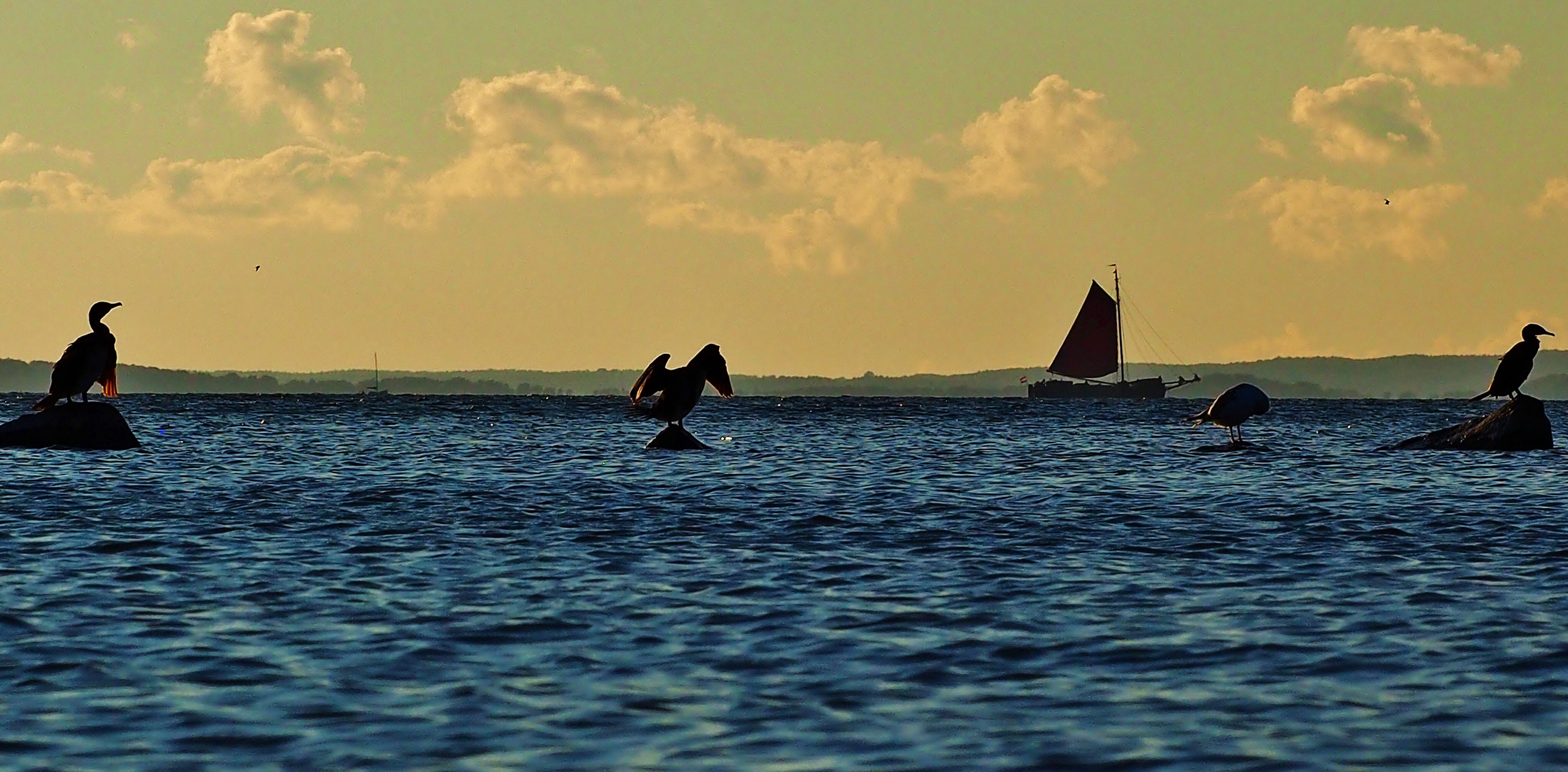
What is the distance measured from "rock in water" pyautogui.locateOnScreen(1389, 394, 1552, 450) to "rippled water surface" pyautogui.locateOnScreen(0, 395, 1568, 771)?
33.5ft

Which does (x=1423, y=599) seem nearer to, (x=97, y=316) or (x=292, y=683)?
(x=292, y=683)

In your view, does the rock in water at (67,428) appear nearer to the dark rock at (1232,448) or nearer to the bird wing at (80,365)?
the bird wing at (80,365)

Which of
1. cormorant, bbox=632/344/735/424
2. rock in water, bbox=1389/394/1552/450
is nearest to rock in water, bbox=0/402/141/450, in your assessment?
cormorant, bbox=632/344/735/424

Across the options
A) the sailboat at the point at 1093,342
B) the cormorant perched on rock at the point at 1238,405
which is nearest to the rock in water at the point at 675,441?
the cormorant perched on rock at the point at 1238,405

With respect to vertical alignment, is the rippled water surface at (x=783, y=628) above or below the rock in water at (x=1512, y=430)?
below

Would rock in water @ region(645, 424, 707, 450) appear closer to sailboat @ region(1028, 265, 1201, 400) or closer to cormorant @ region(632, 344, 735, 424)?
cormorant @ region(632, 344, 735, 424)

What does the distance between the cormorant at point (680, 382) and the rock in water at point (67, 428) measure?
41.6 feet

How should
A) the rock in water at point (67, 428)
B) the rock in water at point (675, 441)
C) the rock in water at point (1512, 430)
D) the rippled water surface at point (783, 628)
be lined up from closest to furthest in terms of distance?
1. the rippled water surface at point (783, 628)
2. the rock in water at point (1512, 430)
3. the rock in water at point (67, 428)
4. the rock in water at point (675, 441)

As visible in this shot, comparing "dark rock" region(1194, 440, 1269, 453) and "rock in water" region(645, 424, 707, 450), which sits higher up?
"rock in water" region(645, 424, 707, 450)

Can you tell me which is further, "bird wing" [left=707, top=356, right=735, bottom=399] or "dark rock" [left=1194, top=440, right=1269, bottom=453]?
"dark rock" [left=1194, top=440, right=1269, bottom=453]

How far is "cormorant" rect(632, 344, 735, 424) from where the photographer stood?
40.1m

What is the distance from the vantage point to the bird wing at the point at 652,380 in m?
39.2

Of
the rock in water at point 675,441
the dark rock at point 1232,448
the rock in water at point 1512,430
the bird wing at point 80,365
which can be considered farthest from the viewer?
the dark rock at point 1232,448

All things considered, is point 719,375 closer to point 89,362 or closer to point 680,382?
point 680,382
